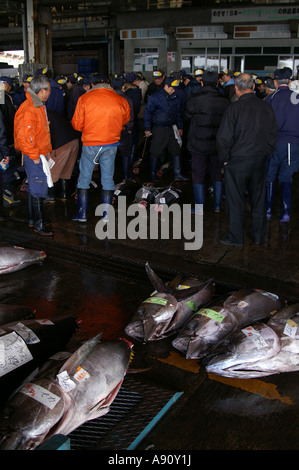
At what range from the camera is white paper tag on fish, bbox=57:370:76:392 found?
260 cm

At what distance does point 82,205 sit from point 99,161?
746 mm

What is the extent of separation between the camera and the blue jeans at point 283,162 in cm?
635

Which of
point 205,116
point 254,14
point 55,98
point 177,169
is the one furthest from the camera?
point 254,14

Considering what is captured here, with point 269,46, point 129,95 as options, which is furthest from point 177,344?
point 269,46

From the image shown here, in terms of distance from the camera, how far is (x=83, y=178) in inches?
260

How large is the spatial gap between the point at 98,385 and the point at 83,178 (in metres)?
4.31

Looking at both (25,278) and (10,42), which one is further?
(10,42)

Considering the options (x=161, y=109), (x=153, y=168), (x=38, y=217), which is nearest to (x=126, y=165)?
(x=153, y=168)

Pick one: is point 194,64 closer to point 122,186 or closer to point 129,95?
point 129,95

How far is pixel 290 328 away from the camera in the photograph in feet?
10.8

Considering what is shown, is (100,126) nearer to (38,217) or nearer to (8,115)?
(38,217)

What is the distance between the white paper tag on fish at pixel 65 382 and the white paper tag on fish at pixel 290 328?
1.63 metres

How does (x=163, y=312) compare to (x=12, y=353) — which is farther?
(x=163, y=312)

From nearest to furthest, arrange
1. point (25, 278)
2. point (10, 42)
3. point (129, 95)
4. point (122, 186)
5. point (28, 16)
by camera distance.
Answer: point (25, 278) → point (122, 186) → point (129, 95) → point (28, 16) → point (10, 42)
